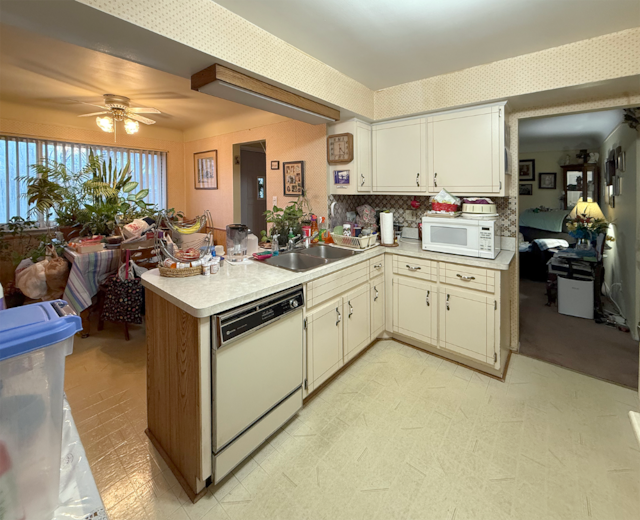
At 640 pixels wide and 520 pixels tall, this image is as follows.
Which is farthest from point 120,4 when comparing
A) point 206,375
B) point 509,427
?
point 509,427

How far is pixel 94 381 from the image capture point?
253 centimetres

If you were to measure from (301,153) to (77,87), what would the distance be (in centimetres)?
233

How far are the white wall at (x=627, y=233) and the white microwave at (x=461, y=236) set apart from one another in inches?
63.8

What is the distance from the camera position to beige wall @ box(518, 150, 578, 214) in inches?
251

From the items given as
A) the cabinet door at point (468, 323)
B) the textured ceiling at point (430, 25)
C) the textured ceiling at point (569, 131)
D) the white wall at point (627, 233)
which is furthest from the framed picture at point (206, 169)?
the white wall at point (627, 233)

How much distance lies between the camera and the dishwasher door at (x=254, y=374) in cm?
158

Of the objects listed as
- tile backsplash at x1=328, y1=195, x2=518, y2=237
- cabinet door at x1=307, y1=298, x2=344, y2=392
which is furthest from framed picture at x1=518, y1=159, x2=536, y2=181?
cabinet door at x1=307, y1=298, x2=344, y2=392

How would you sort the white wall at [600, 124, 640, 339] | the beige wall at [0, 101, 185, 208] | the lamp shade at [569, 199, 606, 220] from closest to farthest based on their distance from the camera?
the white wall at [600, 124, 640, 339] → the beige wall at [0, 101, 185, 208] → the lamp shade at [569, 199, 606, 220]

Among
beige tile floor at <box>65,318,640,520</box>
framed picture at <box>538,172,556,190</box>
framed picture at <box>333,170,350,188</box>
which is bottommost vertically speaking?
beige tile floor at <box>65,318,640,520</box>

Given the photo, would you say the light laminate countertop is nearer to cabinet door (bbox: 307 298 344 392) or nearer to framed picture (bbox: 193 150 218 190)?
cabinet door (bbox: 307 298 344 392)

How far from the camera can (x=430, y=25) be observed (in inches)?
80.1

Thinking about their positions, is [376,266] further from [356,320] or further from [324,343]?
[324,343]

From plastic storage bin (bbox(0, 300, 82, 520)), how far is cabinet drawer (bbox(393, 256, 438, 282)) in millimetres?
2611

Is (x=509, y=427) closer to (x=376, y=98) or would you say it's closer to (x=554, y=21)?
(x=554, y=21)
